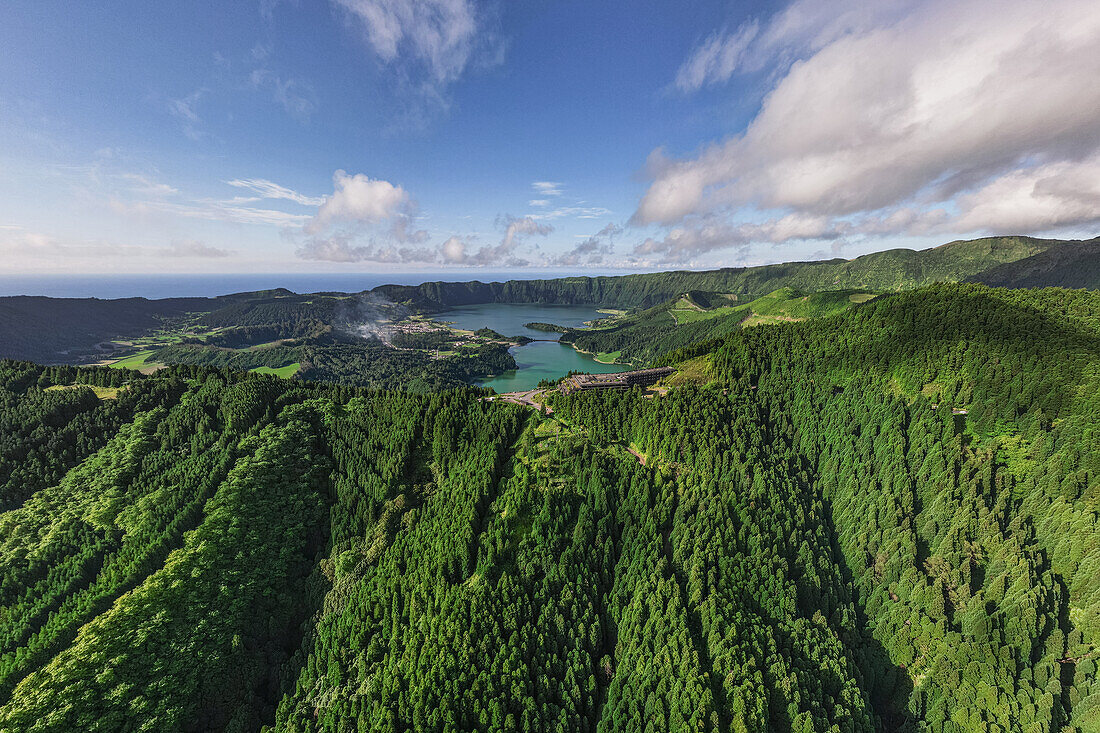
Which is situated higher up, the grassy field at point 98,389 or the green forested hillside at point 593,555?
the grassy field at point 98,389

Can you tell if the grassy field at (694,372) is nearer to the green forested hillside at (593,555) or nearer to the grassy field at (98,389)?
the green forested hillside at (593,555)

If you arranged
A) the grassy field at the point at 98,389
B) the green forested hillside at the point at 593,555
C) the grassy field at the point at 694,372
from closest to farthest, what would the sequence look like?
the green forested hillside at the point at 593,555 < the grassy field at the point at 98,389 < the grassy field at the point at 694,372

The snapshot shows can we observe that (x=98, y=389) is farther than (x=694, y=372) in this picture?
No

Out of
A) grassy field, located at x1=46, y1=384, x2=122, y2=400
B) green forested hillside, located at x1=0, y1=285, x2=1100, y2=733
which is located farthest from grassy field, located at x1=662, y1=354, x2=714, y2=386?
grassy field, located at x1=46, y1=384, x2=122, y2=400

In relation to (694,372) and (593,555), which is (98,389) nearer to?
(593,555)

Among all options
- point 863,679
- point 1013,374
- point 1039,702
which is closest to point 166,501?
point 863,679

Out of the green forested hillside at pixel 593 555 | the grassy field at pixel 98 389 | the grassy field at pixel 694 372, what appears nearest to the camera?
the green forested hillside at pixel 593 555

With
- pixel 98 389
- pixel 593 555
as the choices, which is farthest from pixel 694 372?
pixel 98 389

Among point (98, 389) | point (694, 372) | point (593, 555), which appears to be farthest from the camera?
point (694, 372)

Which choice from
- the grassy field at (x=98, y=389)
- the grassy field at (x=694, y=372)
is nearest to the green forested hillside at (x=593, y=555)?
the grassy field at (x=98, y=389)

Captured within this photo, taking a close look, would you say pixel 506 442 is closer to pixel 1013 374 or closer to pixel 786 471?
pixel 786 471
